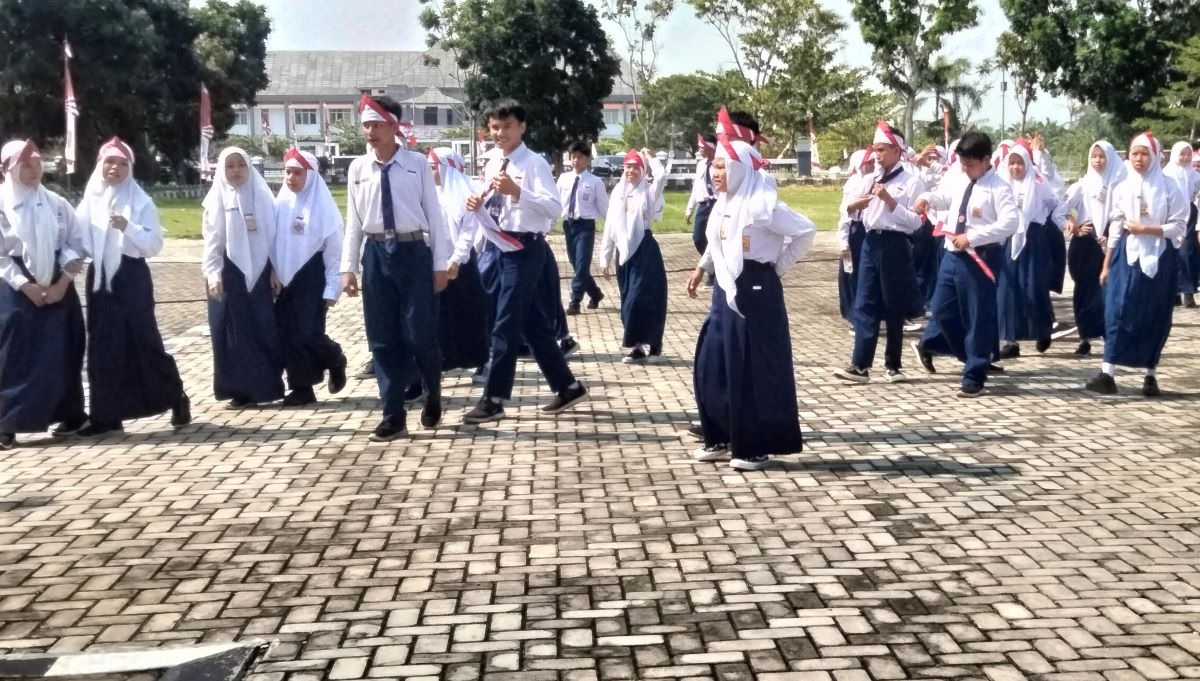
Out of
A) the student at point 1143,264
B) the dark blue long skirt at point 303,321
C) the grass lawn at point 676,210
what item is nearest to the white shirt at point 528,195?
the dark blue long skirt at point 303,321

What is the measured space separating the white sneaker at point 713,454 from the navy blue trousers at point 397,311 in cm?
180

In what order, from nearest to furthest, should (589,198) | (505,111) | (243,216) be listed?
(505,111)
(243,216)
(589,198)

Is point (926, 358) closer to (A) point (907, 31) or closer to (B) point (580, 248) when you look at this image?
(B) point (580, 248)

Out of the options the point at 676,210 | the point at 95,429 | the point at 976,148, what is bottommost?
the point at 95,429

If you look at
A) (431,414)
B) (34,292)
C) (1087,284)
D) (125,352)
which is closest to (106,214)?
(34,292)

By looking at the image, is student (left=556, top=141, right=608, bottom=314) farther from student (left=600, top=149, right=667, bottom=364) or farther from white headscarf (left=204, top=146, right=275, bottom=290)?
white headscarf (left=204, top=146, right=275, bottom=290)

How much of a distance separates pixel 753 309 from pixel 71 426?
4500mm

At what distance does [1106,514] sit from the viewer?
6551mm

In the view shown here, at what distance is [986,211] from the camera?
396 inches

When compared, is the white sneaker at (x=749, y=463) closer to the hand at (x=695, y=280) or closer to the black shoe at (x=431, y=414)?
the hand at (x=695, y=280)

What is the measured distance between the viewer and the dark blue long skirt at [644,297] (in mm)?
12133

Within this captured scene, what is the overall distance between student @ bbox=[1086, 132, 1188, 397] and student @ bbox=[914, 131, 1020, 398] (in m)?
0.81

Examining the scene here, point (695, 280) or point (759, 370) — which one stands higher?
point (695, 280)

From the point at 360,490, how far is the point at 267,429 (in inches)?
80.5
